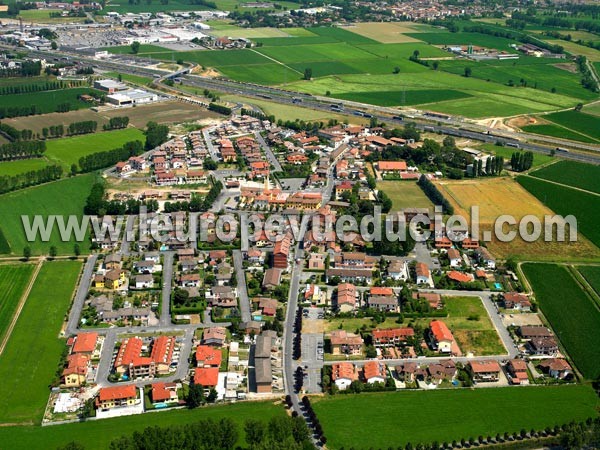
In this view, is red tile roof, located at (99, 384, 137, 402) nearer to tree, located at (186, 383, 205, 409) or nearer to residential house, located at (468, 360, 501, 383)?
tree, located at (186, 383, 205, 409)

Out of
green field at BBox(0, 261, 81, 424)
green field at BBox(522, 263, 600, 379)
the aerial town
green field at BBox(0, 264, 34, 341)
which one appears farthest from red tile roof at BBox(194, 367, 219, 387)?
green field at BBox(522, 263, 600, 379)

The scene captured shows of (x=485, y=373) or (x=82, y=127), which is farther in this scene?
(x=82, y=127)

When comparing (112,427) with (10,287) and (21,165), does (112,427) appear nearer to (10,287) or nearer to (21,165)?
(10,287)

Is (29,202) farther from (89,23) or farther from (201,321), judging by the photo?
(89,23)

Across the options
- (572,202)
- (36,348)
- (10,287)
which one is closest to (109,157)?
(10,287)

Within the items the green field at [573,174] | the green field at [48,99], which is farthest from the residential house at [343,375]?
the green field at [48,99]

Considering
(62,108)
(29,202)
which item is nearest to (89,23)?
(62,108)
